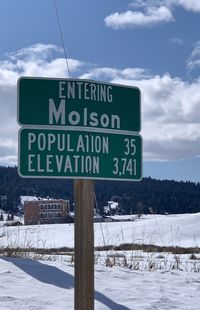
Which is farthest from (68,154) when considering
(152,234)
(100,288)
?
(152,234)

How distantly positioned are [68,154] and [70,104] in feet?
1.07

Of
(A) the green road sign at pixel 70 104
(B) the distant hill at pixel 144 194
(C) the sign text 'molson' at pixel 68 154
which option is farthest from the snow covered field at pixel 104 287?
(B) the distant hill at pixel 144 194

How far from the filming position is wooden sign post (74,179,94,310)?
4.10m

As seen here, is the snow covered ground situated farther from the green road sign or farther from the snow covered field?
the green road sign

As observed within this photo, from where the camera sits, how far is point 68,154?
4.07m

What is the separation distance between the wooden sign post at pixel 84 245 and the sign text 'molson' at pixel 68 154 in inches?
5.1

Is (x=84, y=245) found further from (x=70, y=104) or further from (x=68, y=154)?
(x=70, y=104)

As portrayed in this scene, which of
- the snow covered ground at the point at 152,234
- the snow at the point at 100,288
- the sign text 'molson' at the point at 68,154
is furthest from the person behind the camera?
the snow covered ground at the point at 152,234

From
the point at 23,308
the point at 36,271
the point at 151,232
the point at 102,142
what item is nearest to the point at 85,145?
the point at 102,142

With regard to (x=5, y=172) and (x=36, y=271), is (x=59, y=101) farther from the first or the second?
(x=5, y=172)

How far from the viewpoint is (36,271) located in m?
7.56

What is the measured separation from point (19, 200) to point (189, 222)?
242 ft

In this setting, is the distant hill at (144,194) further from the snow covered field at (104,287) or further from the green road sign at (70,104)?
the green road sign at (70,104)

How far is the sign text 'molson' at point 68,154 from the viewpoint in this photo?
13.2ft
